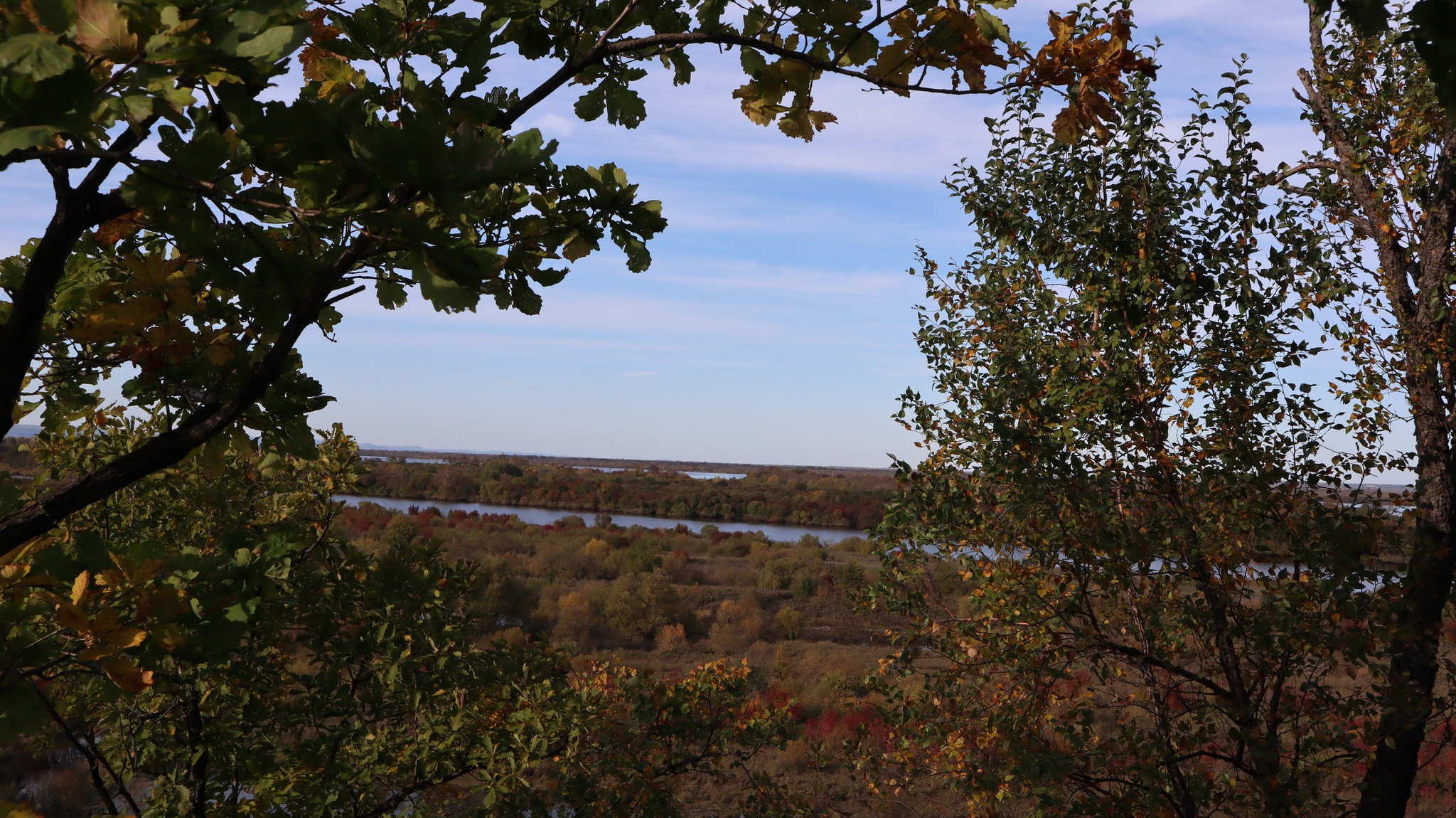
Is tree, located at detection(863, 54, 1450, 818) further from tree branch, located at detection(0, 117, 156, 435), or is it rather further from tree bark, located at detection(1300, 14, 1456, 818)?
tree branch, located at detection(0, 117, 156, 435)

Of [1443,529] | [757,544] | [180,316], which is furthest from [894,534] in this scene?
[757,544]

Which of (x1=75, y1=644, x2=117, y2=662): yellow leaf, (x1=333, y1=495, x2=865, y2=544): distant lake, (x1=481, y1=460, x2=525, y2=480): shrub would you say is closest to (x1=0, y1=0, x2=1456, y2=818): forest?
(x1=75, y1=644, x2=117, y2=662): yellow leaf

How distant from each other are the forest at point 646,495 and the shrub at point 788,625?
25.2m

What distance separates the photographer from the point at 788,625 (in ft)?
63.5

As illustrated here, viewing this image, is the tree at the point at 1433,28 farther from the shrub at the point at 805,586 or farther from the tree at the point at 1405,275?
the shrub at the point at 805,586

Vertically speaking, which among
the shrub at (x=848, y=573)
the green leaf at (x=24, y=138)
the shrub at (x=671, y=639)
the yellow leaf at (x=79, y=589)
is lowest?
the shrub at (x=671, y=639)

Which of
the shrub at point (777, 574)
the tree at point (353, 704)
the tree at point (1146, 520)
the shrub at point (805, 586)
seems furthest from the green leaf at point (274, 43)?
the shrub at point (777, 574)

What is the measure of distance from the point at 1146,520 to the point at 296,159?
401 cm

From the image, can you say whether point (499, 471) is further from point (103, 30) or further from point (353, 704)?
point (103, 30)

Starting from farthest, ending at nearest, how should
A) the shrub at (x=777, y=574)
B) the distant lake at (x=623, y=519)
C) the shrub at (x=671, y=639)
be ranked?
the distant lake at (x=623, y=519), the shrub at (x=777, y=574), the shrub at (x=671, y=639)

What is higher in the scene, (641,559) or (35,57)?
(35,57)

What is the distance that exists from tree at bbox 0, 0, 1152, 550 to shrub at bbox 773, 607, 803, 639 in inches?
720

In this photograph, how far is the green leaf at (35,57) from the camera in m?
0.75

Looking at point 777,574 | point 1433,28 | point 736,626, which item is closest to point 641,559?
point 777,574
